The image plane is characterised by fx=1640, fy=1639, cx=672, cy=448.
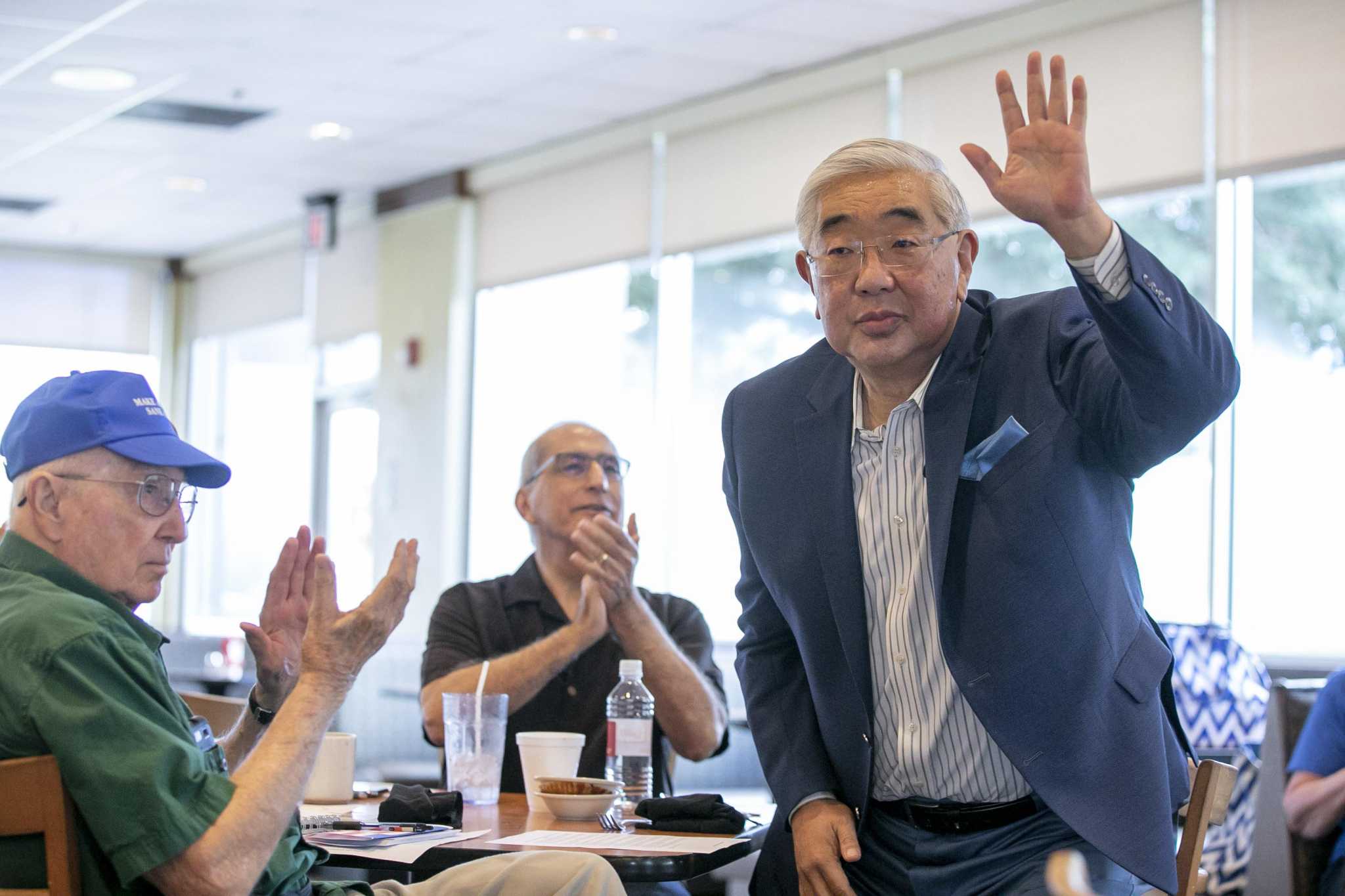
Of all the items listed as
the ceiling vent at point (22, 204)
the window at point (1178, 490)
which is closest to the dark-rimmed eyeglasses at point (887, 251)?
the window at point (1178, 490)

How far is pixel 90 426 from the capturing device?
2.11 meters

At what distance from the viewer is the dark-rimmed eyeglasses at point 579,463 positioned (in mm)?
3682

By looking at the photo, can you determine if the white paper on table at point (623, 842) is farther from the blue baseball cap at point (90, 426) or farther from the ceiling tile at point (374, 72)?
the ceiling tile at point (374, 72)

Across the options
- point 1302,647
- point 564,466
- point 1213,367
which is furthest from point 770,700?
point 1302,647

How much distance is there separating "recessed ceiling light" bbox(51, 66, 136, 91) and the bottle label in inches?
214

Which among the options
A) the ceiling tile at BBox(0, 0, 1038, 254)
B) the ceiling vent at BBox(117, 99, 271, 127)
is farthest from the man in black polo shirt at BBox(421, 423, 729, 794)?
the ceiling vent at BBox(117, 99, 271, 127)

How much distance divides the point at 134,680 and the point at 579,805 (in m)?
0.99

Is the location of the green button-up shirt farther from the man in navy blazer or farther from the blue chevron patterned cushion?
the blue chevron patterned cushion

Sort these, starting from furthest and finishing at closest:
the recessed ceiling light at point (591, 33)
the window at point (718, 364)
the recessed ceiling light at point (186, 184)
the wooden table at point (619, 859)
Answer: the recessed ceiling light at point (186, 184), the window at point (718, 364), the recessed ceiling light at point (591, 33), the wooden table at point (619, 859)

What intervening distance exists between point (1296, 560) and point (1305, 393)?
23.4 inches

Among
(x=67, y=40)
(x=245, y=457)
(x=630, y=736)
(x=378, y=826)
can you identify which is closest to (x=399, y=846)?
(x=378, y=826)

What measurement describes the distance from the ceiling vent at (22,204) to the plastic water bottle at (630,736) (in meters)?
8.23

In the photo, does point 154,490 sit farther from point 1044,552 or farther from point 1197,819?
point 1197,819

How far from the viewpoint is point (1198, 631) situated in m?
4.93
